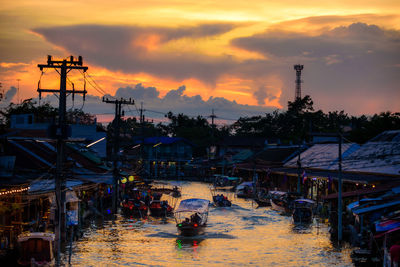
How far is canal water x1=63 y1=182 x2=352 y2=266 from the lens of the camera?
3447 centimetres

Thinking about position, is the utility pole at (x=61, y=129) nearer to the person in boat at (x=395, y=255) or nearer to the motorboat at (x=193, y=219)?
the motorboat at (x=193, y=219)

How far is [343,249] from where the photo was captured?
3666cm

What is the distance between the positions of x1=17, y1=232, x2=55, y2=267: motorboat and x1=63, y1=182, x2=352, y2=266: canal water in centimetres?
435

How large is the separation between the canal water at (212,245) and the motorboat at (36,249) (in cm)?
435

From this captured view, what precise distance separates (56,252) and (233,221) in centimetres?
2575

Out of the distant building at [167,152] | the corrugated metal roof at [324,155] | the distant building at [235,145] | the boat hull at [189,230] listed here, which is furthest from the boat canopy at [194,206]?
the distant building at [235,145]

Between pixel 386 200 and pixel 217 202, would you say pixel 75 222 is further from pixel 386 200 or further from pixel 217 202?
pixel 217 202

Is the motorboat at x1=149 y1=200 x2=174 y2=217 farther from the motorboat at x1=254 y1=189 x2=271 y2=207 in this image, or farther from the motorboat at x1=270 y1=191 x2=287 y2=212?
the motorboat at x1=254 y1=189 x2=271 y2=207

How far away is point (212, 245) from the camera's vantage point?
39.9m

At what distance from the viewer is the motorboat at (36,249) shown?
27703mm

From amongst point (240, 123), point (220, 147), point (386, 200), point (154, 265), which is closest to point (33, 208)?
point (154, 265)

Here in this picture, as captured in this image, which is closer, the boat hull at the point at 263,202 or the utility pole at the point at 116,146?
the utility pole at the point at 116,146

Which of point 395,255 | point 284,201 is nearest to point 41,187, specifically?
point 395,255

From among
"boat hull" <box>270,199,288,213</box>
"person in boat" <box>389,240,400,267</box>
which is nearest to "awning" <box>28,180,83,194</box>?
"person in boat" <box>389,240,400,267</box>
